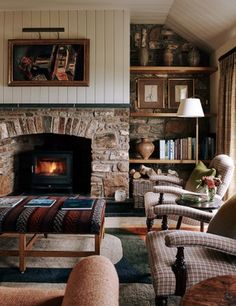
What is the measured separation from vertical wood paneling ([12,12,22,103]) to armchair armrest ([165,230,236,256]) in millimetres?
3483

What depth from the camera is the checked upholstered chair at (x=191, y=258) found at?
159cm

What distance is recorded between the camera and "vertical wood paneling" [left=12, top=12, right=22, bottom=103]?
4.40m

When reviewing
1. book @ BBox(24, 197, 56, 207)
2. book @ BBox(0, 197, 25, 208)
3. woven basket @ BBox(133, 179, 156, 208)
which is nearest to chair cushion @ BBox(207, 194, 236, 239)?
book @ BBox(24, 197, 56, 207)

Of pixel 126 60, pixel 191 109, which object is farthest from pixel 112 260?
pixel 126 60

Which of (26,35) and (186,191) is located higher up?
(26,35)

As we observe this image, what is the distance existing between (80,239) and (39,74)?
94.7 inches

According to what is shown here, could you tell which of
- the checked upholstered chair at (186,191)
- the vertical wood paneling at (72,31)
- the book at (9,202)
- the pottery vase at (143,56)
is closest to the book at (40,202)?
the book at (9,202)

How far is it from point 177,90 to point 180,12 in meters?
1.13

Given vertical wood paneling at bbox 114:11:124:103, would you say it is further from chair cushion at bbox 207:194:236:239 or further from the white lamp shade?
chair cushion at bbox 207:194:236:239

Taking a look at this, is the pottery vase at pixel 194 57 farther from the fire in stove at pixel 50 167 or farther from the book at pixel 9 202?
the book at pixel 9 202

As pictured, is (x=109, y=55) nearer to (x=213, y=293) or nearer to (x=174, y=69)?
(x=174, y=69)

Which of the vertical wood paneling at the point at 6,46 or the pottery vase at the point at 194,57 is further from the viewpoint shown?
the pottery vase at the point at 194,57

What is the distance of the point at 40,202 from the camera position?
9.73 ft

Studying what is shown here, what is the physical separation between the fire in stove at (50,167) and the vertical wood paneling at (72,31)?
3.13ft
